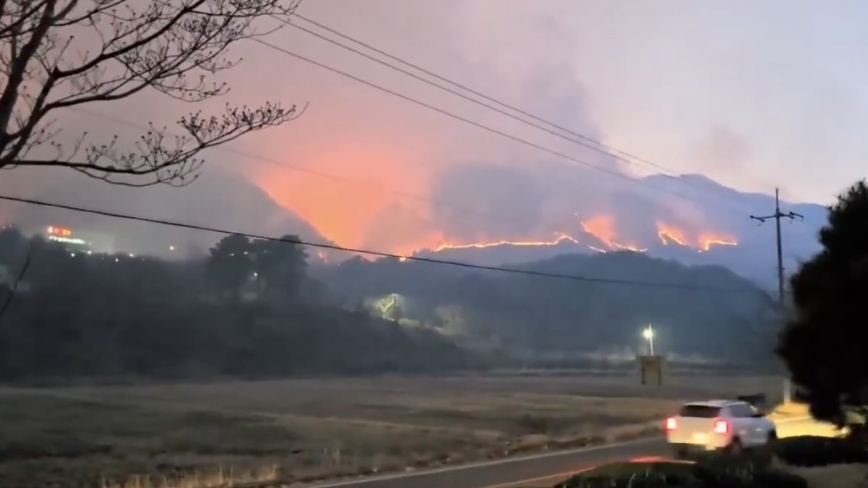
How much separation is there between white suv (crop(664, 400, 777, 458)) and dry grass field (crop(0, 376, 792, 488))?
6.63 meters

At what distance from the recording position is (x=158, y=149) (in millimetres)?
11094

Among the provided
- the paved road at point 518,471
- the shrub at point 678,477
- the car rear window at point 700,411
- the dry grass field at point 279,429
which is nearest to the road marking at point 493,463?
the paved road at point 518,471

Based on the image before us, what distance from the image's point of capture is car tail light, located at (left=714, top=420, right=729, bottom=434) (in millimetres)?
23719

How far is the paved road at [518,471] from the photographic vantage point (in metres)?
21.3

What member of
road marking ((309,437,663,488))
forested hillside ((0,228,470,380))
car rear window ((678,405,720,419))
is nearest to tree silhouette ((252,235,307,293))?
forested hillside ((0,228,470,380))

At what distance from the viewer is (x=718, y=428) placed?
78.2 feet

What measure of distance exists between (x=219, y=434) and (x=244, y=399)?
78.1 feet

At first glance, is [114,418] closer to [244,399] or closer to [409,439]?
[244,399]

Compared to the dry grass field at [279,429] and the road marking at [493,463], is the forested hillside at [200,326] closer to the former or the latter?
the dry grass field at [279,429]

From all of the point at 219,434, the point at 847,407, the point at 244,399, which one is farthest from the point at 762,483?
the point at 244,399

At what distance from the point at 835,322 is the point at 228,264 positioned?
170 m

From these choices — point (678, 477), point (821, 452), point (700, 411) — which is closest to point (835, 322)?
point (821, 452)

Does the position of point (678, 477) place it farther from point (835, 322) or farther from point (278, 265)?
point (278, 265)

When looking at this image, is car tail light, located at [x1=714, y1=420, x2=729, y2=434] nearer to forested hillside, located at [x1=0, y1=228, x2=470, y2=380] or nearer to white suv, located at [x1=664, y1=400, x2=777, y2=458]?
white suv, located at [x1=664, y1=400, x2=777, y2=458]
